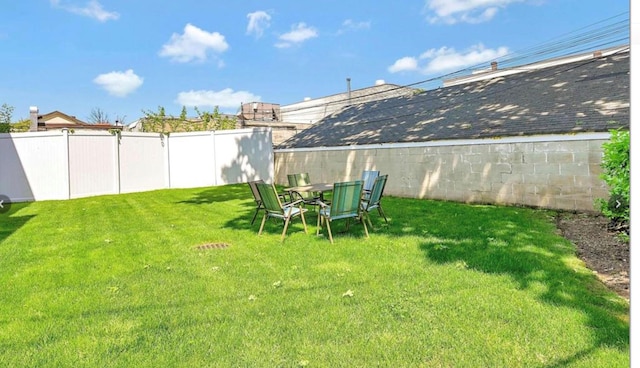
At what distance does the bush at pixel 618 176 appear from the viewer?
5.29 meters

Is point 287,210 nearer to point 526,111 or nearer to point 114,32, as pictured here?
point 526,111

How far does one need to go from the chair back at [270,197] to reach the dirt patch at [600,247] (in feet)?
14.2

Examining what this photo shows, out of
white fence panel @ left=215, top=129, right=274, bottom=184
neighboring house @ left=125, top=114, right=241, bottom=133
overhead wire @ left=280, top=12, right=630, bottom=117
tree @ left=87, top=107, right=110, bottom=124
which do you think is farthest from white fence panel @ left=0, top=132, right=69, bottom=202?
tree @ left=87, top=107, right=110, bottom=124

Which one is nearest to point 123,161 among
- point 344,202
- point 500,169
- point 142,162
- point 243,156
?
point 142,162

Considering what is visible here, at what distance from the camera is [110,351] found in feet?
8.77

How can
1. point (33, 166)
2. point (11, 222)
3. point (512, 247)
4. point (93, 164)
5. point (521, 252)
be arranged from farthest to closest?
point (93, 164) → point (33, 166) → point (11, 222) → point (512, 247) → point (521, 252)

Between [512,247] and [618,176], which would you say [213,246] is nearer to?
[512,247]

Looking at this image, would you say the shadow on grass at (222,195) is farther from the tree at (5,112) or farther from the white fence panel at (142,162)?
the tree at (5,112)

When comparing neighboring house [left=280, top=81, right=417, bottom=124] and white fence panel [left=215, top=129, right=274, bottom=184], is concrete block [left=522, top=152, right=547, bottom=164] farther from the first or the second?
neighboring house [left=280, top=81, right=417, bottom=124]

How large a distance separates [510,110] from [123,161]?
1387 centimetres

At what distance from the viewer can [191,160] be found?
52.0 ft

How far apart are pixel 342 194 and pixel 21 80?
24.2 m

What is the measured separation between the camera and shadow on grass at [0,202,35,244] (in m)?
7.13

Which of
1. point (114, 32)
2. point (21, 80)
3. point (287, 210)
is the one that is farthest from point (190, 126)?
point (287, 210)
